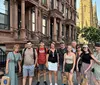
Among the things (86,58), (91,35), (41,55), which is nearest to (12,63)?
(41,55)

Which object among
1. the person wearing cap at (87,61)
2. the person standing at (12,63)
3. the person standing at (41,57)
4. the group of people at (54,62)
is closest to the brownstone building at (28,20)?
the person standing at (41,57)

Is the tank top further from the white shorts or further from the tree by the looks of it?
the tree

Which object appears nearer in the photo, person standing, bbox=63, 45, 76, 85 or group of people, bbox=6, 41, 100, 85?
group of people, bbox=6, 41, 100, 85

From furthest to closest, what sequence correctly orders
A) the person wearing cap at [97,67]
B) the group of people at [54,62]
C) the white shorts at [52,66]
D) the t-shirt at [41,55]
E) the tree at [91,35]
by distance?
the tree at [91,35], the t-shirt at [41,55], the white shorts at [52,66], the group of people at [54,62], the person wearing cap at [97,67]

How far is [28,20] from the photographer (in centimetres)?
2302

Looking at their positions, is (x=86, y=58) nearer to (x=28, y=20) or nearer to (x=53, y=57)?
(x=53, y=57)

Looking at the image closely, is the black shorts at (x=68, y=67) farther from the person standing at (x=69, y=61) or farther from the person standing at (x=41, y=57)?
the person standing at (x=41, y=57)

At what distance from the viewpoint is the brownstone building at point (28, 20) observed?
18500mm

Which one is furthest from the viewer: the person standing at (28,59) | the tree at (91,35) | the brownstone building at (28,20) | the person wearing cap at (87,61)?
the tree at (91,35)

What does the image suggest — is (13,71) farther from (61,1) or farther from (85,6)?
(85,6)

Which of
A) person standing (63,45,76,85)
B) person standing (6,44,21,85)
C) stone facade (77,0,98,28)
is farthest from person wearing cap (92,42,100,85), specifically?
stone facade (77,0,98,28)

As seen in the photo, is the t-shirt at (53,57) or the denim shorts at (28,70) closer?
the denim shorts at (28,70)

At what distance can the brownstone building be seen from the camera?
18500mm

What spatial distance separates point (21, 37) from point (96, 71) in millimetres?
12542
